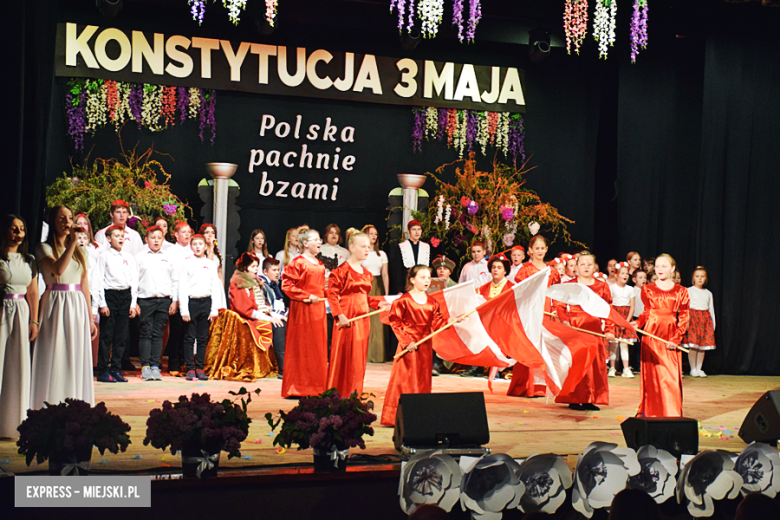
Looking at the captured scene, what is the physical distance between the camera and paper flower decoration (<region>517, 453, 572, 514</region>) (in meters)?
2.94

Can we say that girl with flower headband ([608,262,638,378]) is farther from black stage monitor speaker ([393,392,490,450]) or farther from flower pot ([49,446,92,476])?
flower pot ([49,446,92,476])

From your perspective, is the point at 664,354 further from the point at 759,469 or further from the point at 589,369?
the point at 759,469

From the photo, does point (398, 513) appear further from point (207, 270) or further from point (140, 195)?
point (140, 195)

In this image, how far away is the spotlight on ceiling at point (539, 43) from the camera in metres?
9.27

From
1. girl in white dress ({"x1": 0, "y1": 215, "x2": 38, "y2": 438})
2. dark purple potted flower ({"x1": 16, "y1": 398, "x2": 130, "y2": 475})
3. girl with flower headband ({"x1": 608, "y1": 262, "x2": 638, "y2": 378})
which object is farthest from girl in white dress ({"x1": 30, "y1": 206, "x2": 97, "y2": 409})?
girl with flower headband ({"x1": 608, "y1": 262, "x2": 638, "y2": 378})

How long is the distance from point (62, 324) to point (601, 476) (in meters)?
3.38

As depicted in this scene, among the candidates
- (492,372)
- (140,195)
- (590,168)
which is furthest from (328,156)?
(492,372)

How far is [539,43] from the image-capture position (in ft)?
30.4

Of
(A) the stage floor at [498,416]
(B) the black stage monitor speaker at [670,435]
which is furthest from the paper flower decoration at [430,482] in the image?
(B) the black stage monitor speaker at [670,435]

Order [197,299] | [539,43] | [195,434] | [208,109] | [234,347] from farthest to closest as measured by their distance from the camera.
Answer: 1. [208,109]
2. [539,43]
3. [234,347]
4. [197,299]
5. [195,434]

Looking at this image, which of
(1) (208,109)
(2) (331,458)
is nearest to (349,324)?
(2) (331,458)

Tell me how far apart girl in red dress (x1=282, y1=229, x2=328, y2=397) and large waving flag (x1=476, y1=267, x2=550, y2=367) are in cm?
Result: 140

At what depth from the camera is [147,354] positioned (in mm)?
7074

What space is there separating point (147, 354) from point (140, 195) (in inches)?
81.7
